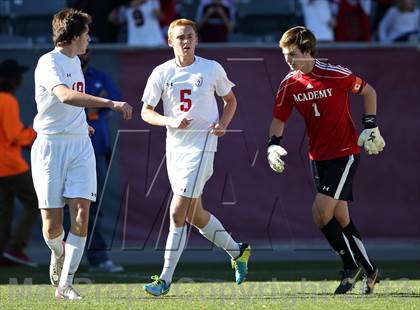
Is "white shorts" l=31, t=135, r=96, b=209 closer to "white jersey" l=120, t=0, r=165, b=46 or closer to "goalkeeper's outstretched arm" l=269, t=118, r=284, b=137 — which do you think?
"goalkeeper's outstretched arm" l=269, t=118, r=284, b=137

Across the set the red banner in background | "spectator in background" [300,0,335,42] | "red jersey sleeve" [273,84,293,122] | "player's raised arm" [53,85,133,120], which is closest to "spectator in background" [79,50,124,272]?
the red banner in background

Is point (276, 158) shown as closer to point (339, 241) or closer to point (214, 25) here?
point (339, 241)

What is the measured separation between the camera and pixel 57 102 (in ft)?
25.5

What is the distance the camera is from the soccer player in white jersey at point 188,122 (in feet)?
26.6

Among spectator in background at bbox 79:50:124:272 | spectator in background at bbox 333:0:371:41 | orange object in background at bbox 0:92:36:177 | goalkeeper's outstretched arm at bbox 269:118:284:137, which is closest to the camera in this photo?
goalkeeper's outstretched arm at bbox 269:118:284:137

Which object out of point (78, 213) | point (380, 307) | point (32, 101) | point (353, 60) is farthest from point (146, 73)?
point (380, 307)

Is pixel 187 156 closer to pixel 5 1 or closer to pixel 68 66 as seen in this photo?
pixel 68 66

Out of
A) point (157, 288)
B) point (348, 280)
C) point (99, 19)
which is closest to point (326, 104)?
point (348, 280)

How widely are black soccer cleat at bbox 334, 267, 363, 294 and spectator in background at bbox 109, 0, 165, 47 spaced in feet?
20.1

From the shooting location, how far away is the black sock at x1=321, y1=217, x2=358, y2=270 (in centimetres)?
832

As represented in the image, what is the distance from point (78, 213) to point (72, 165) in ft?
1.17

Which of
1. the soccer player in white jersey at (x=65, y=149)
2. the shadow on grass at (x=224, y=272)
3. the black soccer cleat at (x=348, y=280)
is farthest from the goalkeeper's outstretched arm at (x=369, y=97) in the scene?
the soccer player in white jersey at (x=65, y=149)

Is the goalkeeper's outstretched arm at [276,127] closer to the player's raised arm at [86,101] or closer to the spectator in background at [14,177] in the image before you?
the player's raised arm at [86,101]

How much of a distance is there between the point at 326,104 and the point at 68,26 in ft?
6.86
